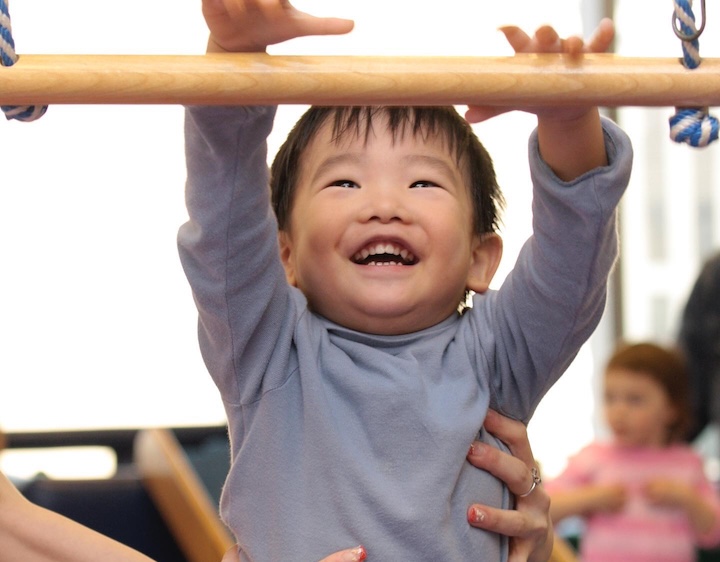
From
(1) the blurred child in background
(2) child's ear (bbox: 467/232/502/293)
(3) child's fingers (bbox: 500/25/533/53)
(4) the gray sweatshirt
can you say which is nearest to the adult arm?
(4) the gray sweatshirt

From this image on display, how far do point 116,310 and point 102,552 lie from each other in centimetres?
214

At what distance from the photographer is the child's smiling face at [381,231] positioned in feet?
3.03

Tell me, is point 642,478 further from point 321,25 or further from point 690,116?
point 321,25

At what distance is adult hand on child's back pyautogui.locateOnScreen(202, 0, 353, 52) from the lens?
747 millimetres

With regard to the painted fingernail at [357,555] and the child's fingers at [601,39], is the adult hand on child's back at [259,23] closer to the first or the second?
the child's fingers at [601,39]

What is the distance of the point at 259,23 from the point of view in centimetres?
76

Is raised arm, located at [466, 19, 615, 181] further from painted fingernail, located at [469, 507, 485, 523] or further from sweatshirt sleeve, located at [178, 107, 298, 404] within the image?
painted fingernail, located at [469, 507, 485, 523]

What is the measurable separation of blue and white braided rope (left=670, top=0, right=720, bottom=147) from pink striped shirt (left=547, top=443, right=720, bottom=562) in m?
1.54

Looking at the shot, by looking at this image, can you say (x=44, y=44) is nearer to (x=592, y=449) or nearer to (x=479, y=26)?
(x=479, y=26)

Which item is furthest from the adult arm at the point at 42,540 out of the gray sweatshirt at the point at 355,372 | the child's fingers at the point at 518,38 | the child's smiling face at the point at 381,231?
the child's fingers at the point at 518,38

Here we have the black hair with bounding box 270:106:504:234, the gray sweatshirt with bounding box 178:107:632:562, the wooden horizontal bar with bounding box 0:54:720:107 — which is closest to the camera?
the wooden horizontal bar with bounding box 0:54:720:107

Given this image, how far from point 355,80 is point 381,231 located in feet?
0.64

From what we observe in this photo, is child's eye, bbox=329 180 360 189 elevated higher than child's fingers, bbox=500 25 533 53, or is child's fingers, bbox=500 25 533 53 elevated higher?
child's fingers, bbox=500 25 533 53

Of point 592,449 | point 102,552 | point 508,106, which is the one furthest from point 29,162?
point 508,106
